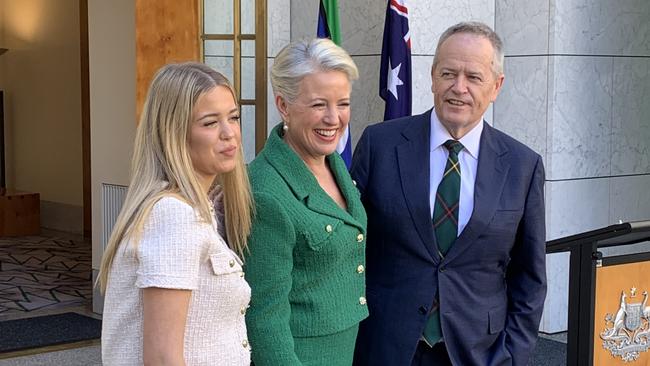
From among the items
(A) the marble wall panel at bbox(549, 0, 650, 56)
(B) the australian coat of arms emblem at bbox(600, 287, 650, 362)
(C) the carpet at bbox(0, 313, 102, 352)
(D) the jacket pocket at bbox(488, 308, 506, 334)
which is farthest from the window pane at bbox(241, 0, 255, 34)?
(D) the jacket pocket at bbox(488, 308, 506, 334)

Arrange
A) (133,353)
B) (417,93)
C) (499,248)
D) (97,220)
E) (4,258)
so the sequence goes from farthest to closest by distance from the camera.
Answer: (4,258) → (97,220) → (417,93) → (499,248) → (133,353)

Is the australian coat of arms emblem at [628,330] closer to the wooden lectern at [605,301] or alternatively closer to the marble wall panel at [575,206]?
the wooden lectern at [605,301]

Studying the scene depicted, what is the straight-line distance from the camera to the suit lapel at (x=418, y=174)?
285 cm

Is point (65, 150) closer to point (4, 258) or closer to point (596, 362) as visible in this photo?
point (4, 258)

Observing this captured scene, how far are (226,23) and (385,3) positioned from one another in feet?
3.25

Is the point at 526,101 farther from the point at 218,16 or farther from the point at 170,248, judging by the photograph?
the point at 170,248

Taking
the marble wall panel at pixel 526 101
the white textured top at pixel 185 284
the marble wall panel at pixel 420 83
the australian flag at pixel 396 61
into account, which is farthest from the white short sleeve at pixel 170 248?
the marble wall panel at pixel 526 101

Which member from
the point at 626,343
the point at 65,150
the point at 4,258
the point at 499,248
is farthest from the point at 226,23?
the point at 65,150

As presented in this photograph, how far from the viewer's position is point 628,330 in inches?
155

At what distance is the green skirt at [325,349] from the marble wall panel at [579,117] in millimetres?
4189

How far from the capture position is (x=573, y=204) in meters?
6.70

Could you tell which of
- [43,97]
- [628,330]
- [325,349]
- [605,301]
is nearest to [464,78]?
[325,349]

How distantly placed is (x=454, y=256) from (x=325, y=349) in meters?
0.50

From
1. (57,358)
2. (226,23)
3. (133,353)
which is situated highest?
(226,23)
